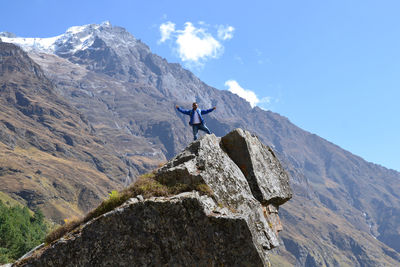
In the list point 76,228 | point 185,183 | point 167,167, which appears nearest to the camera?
point 76,228

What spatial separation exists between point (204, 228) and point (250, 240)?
1871 mm

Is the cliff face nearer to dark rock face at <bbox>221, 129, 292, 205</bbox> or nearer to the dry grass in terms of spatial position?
the dry grass

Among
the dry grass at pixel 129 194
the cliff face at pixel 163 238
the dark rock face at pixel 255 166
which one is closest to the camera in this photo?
the cliff face at pixel 163 238

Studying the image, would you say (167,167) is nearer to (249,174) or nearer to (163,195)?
(163,195)

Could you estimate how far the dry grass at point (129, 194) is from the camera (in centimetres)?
1580

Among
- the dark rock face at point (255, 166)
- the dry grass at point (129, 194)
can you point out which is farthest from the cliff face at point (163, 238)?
the dark rock face at point (255, 166)

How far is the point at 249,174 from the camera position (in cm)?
2102

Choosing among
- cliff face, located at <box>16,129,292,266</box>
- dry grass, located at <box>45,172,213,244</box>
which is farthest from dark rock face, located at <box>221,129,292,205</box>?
cliff face, located at <box>16,129,292,266</box>

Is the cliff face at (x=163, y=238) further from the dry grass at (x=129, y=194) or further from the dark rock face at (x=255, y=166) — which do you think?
the dark rock face at (x=255, y=166)

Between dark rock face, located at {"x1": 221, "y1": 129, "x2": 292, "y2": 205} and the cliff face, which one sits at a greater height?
dark rock face, located at {"x1": 221, "y1": 129, "x2": 292, "y2": 205}

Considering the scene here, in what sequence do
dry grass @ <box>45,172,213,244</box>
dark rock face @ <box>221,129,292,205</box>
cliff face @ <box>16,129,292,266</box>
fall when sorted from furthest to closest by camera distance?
dark rock face @ <box>221,129,292,205</box>, dry grass @ <box>45,172,213,244</box>, cliff face @ <box>16,129,292,266</box>

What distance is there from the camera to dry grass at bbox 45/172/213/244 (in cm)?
1580

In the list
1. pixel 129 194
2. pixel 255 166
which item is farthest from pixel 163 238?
pixel 255 166

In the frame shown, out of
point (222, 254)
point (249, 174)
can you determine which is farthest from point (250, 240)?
point (249, 174)
